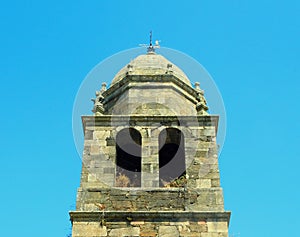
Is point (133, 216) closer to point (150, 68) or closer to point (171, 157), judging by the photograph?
point (171, 157)

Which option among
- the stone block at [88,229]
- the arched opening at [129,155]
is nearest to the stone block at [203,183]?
the arched opening at [129,155]

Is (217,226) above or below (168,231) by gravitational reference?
above

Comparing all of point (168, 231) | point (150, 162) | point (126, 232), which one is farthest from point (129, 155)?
point (168, 231)

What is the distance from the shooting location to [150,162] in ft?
41.6

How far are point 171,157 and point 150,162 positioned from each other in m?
1.24

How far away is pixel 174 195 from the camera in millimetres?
12102

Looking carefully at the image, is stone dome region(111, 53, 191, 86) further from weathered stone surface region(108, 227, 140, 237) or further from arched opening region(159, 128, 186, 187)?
weathered stone surface region(108, 227, 140, 237)

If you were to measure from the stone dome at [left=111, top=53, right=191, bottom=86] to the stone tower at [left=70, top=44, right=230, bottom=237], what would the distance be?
0.03 meters

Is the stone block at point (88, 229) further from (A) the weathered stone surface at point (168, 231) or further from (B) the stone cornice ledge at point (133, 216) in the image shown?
(A) the weathered stone surface at point (168, 231)

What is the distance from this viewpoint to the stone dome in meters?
15.2

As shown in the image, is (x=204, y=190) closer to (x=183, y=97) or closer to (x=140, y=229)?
(x=140, y=229)

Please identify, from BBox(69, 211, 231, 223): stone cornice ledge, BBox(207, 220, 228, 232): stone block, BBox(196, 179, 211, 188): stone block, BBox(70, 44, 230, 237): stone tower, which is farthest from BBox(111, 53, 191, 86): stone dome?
BBox(207, 220, 228, 232): stone block

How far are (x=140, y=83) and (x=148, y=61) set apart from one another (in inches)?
49.5

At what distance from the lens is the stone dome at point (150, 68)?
15.2 meters
